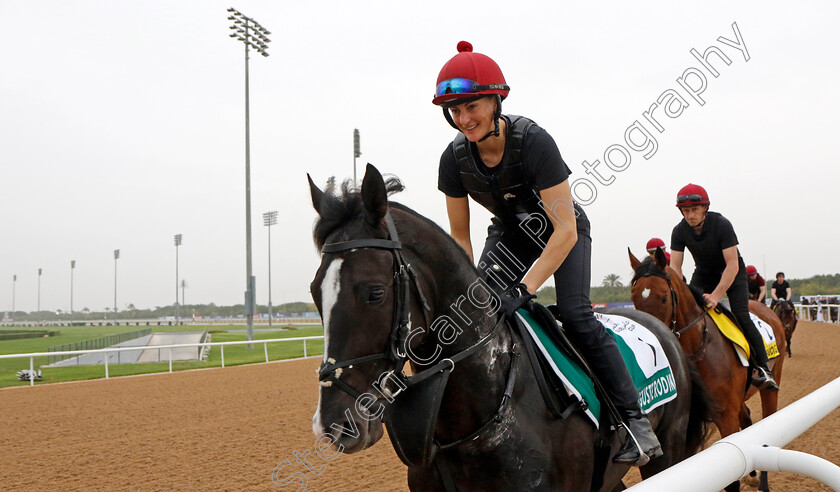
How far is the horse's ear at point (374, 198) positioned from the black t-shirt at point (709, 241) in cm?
491

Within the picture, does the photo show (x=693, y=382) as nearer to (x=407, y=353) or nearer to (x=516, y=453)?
(x=516, y=453)

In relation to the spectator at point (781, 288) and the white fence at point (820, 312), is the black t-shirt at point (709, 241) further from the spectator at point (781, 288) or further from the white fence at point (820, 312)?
the white fence at point (820, 312)

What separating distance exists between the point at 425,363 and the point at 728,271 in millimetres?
4676

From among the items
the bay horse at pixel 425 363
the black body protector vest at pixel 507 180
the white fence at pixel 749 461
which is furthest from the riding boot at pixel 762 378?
the white fence at pixel 749 461

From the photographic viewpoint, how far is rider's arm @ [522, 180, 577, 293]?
2.56m

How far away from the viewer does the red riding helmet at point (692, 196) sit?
566cm

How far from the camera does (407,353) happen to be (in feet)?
6.76

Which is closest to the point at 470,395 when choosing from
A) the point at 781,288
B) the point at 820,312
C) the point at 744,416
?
the point at 744,416

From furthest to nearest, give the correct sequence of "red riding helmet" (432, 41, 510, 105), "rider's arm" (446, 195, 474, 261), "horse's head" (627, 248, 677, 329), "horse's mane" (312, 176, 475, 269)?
"horse's head" (627, 248, 677, 329) → "rider's arm" (446, 195, 474, 261) → "red riding helmet" (432, 41, 510, 105) → "horse's mane" (312, 176, 475, 269)

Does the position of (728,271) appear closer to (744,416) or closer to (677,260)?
(677,260)

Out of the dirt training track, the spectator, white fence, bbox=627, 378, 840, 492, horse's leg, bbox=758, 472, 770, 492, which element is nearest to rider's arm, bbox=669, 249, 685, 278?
horse's leg, bbox=758, 472, 770, 492

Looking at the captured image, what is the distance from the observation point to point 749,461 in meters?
1.42

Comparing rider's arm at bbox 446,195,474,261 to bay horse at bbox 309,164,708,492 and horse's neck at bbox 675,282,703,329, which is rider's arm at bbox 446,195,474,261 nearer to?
bay horse at bbox 309,164,708,492

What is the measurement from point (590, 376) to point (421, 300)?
1.04m
